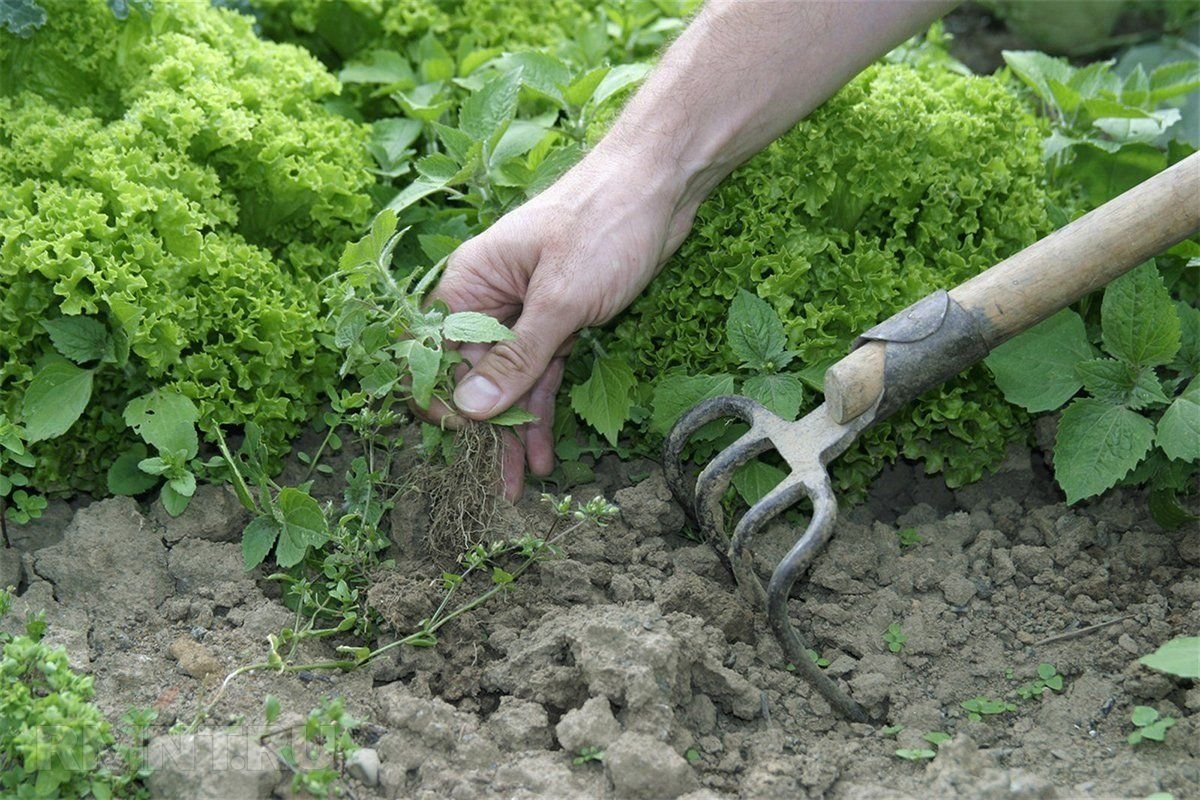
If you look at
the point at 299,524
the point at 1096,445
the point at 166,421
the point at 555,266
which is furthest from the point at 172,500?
the point at 1096,445

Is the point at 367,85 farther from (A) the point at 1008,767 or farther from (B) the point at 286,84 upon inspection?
(A) the point at 1008,767

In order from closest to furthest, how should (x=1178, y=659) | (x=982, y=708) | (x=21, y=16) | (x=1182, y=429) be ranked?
(x=1178, y=659), (x=982, y=708), (x=1182, y=429), (x=21, y=16)

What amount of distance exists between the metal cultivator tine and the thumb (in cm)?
34

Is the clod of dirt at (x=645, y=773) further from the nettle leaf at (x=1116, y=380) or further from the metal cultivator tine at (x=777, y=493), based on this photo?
the nettle leaf at (x=1116, y=380)

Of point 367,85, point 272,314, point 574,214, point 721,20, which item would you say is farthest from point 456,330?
point 367,85

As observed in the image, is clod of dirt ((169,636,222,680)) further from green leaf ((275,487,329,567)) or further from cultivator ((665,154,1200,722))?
cultivator ((665,154,1200,722))

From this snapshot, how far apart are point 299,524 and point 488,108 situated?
3.90 ft

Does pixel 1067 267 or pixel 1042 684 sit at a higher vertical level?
pixel 1067 267

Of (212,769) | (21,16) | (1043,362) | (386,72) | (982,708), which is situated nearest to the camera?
(212,769)

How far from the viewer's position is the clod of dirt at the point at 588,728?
2143mm

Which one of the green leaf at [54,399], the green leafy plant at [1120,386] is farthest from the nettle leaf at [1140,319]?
the green leaf at [54,399]

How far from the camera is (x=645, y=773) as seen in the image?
6.79 feet

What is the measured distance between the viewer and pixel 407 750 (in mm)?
2176

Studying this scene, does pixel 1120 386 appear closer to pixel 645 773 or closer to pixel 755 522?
pixel 755 522
